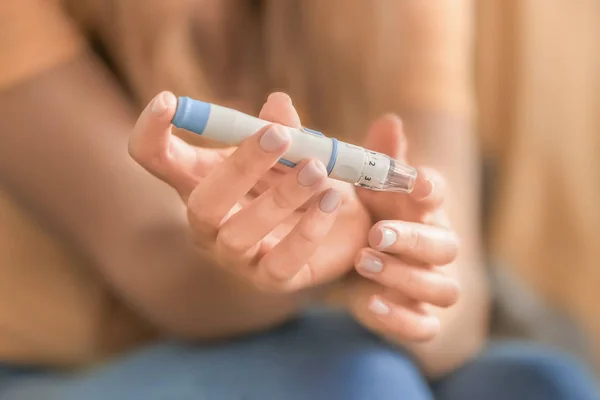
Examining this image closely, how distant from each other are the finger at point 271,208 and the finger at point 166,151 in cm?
3

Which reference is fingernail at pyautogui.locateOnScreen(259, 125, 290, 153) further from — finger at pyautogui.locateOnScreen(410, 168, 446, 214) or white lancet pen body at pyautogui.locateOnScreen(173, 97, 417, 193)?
finger at pyautogui.locateOnScreen(410, 168, 446, 214)

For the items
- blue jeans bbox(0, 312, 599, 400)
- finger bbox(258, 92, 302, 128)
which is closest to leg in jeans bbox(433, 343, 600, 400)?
blue jeans bbox(0, 312, 599, 400)

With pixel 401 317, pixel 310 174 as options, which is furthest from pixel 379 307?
pixel 310 174

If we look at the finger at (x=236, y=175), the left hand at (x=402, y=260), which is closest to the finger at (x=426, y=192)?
the left hand at (x=402, y=260)

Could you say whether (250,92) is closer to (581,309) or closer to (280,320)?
(280,320)

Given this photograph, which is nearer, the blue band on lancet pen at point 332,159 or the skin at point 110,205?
the blue band on lancet pen at point 332,159

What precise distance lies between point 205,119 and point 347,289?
0.54 feet

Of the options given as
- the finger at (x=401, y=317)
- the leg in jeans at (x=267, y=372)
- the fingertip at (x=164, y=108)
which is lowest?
the leg in jeans at (x=267, y=372)

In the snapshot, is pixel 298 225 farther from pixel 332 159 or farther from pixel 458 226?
pixel 458 226

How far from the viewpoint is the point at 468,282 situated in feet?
1.49

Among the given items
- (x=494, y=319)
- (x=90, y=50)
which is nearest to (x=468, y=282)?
(x=494, y=319)

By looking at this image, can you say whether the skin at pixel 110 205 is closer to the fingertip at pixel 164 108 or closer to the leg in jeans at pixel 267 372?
the leg in jeans at pixel 267 372

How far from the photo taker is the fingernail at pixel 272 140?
25cm

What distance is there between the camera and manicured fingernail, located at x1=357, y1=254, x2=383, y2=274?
32cm
